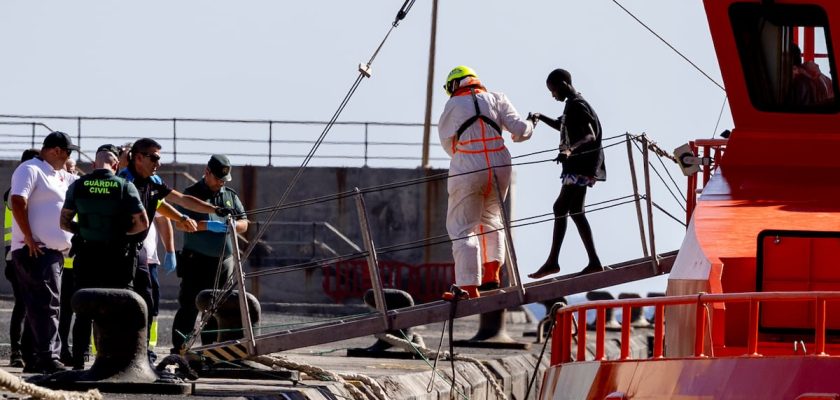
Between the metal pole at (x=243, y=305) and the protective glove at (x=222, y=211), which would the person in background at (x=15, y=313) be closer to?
the protective glove at (x=222, y=211)

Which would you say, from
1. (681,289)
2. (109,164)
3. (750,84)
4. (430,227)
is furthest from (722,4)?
(430,227)

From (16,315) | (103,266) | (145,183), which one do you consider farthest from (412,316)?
(16,315)

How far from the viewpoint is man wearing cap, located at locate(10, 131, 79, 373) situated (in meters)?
14.6

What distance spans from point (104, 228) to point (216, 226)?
6.20 feet

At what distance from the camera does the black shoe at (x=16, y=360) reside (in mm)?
15164

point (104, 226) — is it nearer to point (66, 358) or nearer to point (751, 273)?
point (66, 358)

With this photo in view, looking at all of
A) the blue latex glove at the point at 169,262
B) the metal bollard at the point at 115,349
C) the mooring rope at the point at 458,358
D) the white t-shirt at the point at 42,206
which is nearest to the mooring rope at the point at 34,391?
the metal bollard at the point at 115,349

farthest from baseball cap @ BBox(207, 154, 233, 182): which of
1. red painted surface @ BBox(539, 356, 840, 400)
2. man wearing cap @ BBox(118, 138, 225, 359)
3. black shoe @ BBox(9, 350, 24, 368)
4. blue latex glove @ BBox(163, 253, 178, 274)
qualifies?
red painted surface @ BBox(539, 356, 840, 400)

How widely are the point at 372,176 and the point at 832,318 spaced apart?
83.7 ft

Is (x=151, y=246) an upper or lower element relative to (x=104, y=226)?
lower

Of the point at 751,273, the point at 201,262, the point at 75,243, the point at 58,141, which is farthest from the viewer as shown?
the point at 201,262

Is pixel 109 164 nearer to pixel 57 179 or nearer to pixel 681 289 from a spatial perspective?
pixel 57 179

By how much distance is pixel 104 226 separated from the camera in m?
13.6

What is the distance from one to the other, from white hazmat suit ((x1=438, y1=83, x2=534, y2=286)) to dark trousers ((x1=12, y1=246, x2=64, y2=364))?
2986 mm
